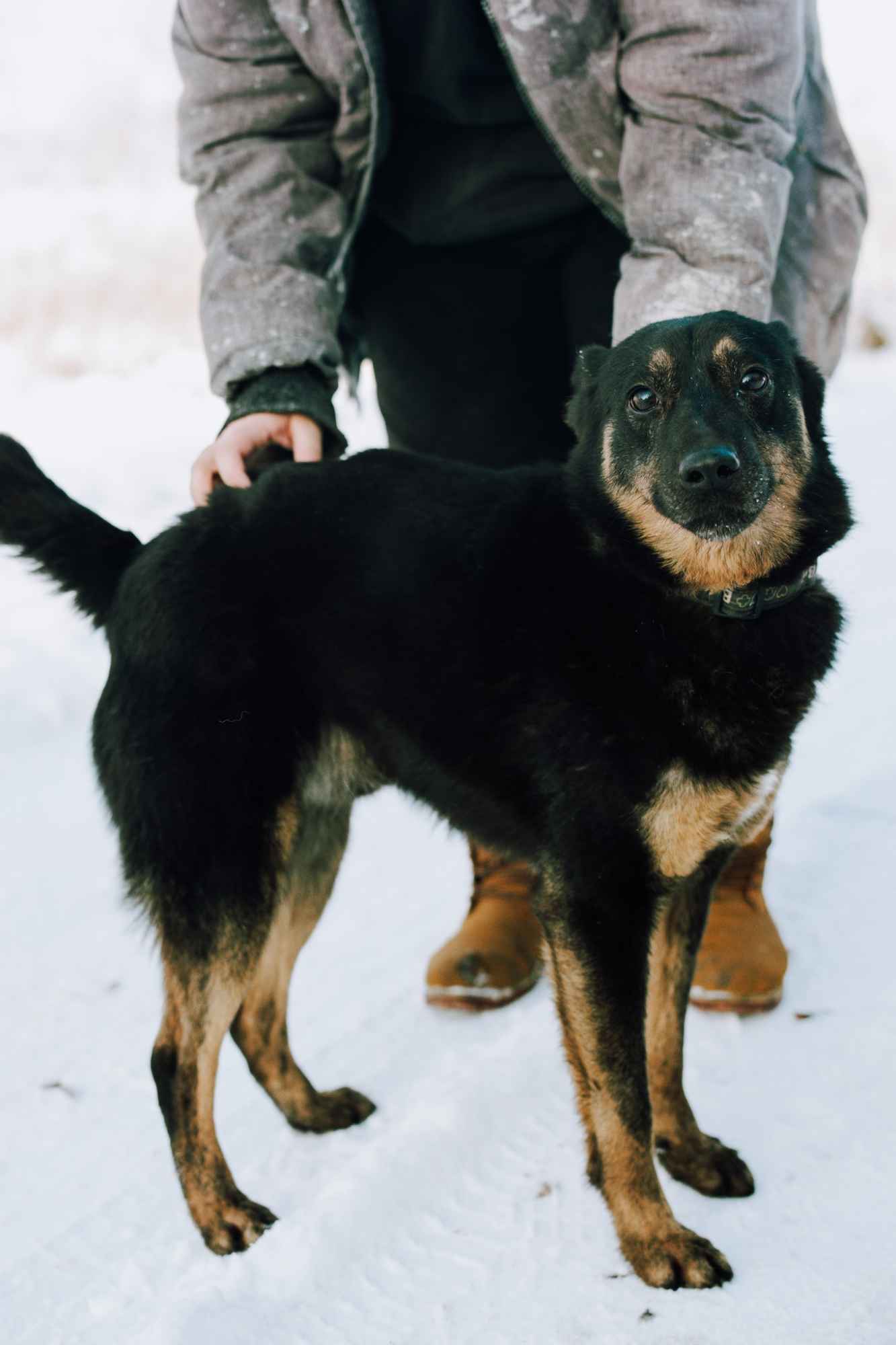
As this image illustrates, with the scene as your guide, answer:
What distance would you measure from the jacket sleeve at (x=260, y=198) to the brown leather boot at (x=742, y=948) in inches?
54.6

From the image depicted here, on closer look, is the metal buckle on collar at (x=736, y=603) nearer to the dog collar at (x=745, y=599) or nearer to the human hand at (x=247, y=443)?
the dog collar at (x=745, y=599)

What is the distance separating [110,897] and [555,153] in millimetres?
2057

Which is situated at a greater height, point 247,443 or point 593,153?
point 593,153

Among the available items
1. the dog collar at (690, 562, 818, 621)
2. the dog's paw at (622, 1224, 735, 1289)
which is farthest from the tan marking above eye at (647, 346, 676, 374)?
the dog's paw at (622, 1224, 735, 1289)

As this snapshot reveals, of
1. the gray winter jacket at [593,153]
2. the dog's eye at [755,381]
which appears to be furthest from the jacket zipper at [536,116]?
the dog's eye at [755,381]

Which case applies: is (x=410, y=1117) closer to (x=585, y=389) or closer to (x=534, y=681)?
(x=534, y=681)

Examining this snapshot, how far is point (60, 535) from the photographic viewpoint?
2.05 metres

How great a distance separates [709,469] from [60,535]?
3.65ft

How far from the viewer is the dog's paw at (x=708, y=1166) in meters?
1.94

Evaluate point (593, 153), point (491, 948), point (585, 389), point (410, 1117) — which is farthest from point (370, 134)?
point (410, 1117)

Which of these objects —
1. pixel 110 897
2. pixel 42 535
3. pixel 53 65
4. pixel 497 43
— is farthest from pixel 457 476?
pixel 53 65

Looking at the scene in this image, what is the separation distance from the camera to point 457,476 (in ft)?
6.77

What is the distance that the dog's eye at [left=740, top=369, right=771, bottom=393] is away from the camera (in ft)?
6.13

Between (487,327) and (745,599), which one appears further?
(487,327)
